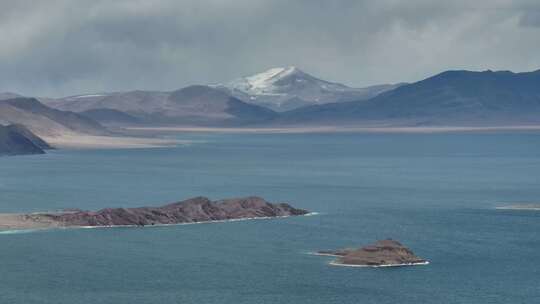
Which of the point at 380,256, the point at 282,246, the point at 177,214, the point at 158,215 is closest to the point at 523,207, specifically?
the point at 177,214

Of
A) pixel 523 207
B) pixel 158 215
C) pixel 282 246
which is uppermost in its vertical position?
pixel 523 207

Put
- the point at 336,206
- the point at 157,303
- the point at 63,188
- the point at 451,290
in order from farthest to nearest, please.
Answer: the point at 63,188
the point at 336,206
the point at 451,290
the point at 157,303

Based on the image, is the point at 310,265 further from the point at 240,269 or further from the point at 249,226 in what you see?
the point at 249,226

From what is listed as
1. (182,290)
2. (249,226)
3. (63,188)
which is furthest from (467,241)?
(63,188)

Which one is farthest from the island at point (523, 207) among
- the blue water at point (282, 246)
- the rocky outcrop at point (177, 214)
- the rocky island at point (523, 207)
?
the rocky outcrop at point (177, 214)

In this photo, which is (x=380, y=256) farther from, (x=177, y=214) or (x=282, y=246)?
(x=177, y=214)

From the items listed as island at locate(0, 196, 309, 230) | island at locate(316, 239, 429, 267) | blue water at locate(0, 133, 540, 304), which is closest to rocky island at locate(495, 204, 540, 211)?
blue water at locate(0, 133, 540, 304)
